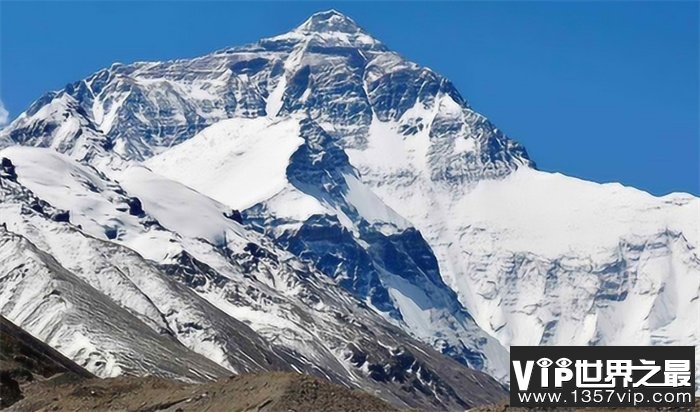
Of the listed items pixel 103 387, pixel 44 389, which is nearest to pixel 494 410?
pixel 103 387

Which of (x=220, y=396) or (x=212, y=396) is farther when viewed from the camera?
(x=212, y=396)

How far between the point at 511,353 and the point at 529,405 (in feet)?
8.56

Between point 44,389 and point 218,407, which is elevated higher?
point 44,389

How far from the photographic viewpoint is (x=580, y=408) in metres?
91.1

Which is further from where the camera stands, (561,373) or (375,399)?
(375,399)

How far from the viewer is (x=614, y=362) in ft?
277

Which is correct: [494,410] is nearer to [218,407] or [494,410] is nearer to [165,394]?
[218,407]

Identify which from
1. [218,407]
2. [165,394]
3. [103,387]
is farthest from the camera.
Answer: [103,387]

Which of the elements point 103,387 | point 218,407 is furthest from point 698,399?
point 103,387

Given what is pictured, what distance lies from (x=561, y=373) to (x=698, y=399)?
19.3 metres

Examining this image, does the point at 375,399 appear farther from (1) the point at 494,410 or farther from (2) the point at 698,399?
(2) the point at 698,399

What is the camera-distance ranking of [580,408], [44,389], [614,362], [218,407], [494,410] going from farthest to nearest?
[44,389], [218,407], [494,410], [580,408], [614,362]

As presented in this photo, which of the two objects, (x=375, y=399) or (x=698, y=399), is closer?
(x=698, y=399)

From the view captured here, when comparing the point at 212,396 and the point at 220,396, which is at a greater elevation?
the point at 212,396
